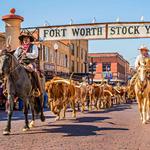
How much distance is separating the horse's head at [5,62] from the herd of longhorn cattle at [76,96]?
174 inches

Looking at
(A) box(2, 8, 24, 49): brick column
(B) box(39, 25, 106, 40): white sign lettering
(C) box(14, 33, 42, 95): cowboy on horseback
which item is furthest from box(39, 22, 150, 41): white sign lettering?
(C) box(14, 33, 42, 95): cowboy on horseback

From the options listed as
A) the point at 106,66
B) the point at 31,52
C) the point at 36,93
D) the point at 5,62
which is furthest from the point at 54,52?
the point at 106,66

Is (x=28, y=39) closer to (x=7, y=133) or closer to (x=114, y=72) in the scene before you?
(x=7, y=133)

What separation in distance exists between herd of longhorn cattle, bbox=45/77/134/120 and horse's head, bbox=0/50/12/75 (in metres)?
4.43

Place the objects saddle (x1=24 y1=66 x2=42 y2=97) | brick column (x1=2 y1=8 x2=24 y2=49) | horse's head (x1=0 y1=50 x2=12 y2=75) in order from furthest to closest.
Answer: brick column (x1=2 y1=8 x2=24 y2=49) < saddle (x1=24 y1=66 x2=42 y2=97) < horse's head (x1=0 y1=50 x2=12 y2=75)

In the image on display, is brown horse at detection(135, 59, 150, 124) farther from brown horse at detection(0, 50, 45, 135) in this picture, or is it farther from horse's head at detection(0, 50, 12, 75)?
horse's head at detection(0, 50, 12, 75)

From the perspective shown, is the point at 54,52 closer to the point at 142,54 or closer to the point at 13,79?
the point at 142,54

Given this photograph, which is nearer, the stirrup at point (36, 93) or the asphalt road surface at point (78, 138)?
the asphalt road surface at point (78, 138)

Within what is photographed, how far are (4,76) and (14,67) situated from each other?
0.34 m

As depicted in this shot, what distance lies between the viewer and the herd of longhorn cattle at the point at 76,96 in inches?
589

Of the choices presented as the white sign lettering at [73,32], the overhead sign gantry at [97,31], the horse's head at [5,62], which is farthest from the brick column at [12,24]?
the horse's head at [5,62]

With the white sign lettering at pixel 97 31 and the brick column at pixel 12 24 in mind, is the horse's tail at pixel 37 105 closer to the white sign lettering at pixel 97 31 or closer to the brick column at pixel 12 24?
the white sign lettering at pixel 97 31

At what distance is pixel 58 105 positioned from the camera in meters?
14.9

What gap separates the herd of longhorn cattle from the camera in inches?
589
